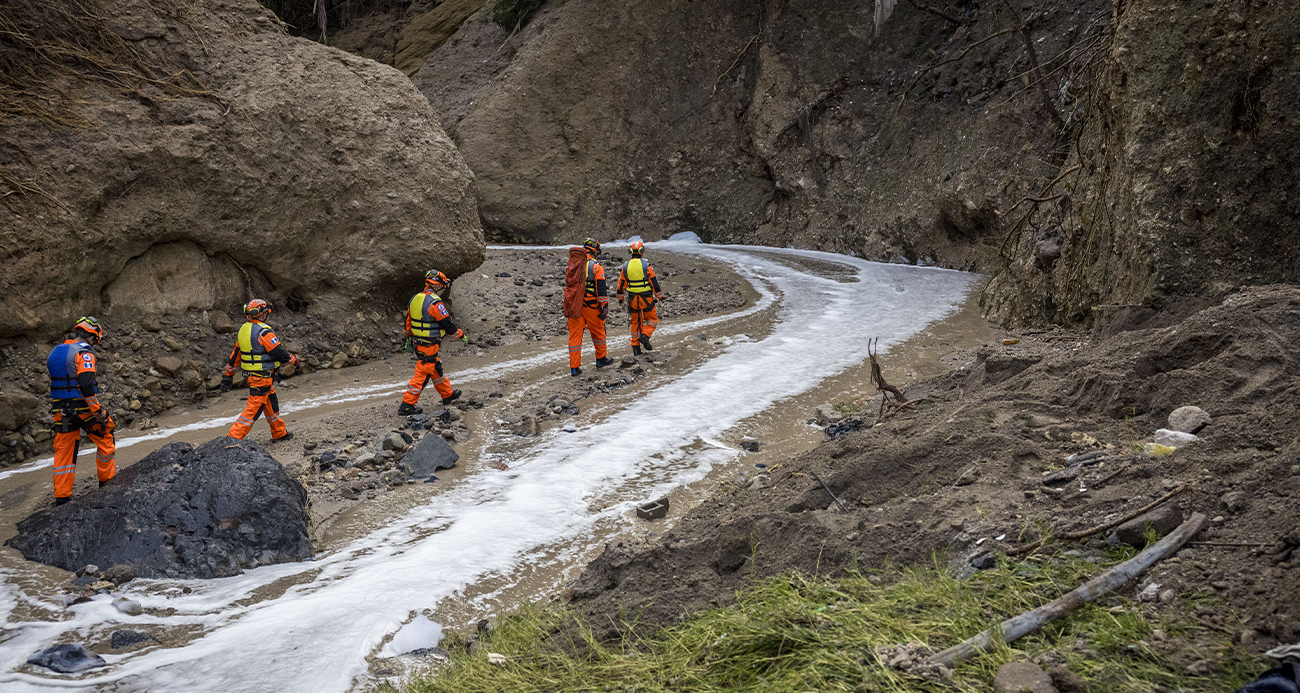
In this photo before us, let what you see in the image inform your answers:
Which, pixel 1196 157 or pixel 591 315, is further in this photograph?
pixel 591 315

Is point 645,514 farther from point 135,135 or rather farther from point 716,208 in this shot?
point 716,208

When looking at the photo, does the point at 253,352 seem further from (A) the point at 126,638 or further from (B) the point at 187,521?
(A) the point at 126,638

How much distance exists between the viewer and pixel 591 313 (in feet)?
36.4

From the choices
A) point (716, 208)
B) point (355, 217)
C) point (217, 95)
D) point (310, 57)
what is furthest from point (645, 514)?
point (716, 208)

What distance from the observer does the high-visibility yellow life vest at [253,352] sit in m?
8.66

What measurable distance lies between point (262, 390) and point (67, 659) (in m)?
4.36

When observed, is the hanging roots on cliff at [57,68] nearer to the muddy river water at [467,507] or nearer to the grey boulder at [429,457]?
the muddy river water at [467,507]

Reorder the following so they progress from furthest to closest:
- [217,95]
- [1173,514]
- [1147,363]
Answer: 1. [217,95]
2. [1147,363]
3. [1173,514]

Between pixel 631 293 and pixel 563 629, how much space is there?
803 cm

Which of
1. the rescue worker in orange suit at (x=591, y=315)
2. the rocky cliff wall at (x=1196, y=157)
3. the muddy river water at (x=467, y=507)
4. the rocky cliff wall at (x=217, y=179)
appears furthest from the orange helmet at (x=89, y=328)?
the rocky cliff wall at (x=1196, y=157)

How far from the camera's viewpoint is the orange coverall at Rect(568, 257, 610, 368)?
11.0m

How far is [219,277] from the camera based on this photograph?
11.4 m

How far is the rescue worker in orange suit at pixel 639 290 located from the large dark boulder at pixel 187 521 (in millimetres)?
6098

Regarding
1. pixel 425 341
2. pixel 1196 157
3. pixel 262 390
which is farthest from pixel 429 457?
pixel 1196 157
